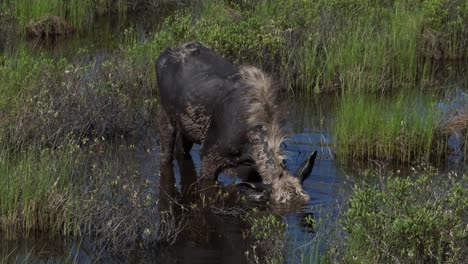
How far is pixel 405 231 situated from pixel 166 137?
4.38 meters

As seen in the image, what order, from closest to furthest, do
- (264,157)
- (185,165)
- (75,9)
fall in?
1. (264,157)
2. (185,165)
3. (75,9)

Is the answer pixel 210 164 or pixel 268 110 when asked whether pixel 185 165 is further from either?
pixel 268 110

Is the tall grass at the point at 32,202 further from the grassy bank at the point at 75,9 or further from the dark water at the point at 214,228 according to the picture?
the grassy bank at the point at 75,9

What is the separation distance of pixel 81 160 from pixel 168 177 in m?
1.43

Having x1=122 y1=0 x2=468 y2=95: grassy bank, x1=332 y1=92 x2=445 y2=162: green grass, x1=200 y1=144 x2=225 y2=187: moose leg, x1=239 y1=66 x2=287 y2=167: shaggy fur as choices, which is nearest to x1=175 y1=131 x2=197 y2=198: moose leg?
x1=200 y1=144 x2=225 y2=187: moose leg

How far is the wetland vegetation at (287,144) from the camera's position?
7.94 metres

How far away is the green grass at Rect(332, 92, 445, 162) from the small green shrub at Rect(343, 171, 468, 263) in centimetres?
339

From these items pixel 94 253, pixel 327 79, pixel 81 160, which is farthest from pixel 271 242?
pixel 327 79

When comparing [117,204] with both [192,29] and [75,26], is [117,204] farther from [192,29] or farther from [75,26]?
[75,26]

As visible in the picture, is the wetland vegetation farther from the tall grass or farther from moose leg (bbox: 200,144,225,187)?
moose leg (bbox: 200,144,225,187)

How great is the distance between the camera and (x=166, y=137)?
1108 cm

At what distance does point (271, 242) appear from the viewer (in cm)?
821

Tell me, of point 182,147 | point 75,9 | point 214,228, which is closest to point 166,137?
point 182,147

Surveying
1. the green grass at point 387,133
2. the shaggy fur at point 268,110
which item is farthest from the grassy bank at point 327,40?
the shaggy fur at point 268,110
